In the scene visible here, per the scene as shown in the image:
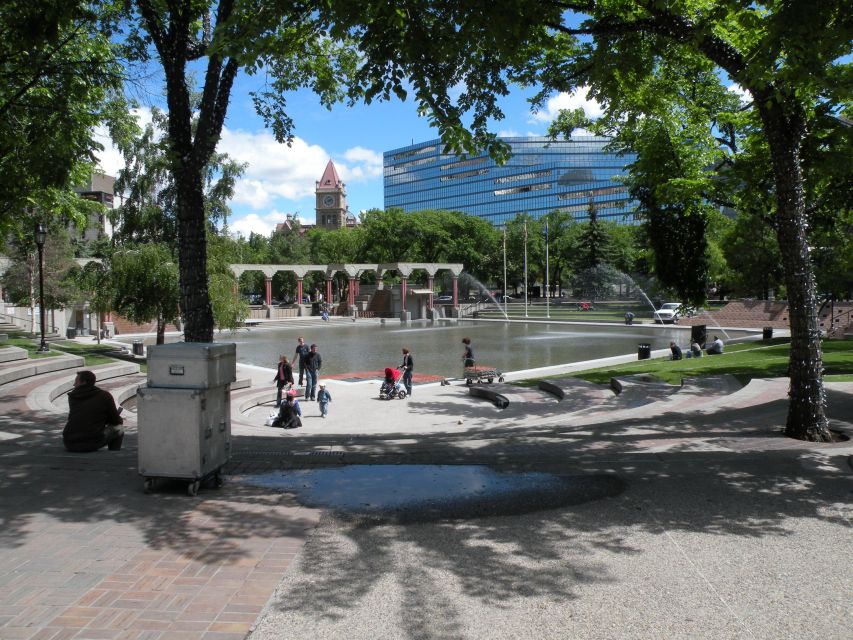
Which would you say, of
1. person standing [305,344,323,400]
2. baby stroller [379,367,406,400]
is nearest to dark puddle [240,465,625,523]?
baby stroller [379,367,406,400]

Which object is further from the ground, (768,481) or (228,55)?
(228,55)

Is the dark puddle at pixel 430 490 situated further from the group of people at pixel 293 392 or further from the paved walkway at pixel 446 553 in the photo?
the group of people at pixel 293 392

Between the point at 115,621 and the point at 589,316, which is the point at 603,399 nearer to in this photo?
the point at 115,621

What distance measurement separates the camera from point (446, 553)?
4.90 m

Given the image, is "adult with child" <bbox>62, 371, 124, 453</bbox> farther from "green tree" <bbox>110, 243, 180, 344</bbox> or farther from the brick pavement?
"green tree" <bbox>110, 243, 180, 344</bbox>

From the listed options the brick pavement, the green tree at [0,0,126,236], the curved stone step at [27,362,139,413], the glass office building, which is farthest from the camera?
the glass office building

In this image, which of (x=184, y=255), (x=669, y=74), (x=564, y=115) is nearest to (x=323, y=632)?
(x=184, y=255)

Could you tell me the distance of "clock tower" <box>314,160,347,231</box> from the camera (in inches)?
6570

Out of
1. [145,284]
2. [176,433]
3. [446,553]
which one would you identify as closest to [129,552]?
[176,433]

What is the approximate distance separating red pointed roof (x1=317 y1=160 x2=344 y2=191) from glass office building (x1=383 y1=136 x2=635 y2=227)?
18.9 meters

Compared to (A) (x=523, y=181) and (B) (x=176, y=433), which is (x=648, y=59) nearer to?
(B) (x=176, y=433)

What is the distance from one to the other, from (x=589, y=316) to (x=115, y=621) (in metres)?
60.2

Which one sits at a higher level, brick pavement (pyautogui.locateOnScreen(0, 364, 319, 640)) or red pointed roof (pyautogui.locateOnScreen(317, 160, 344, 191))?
red pointed roof (pyautogui.locateOnScreen(317, 160, 344, 191))

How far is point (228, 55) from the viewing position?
23.8 feet
